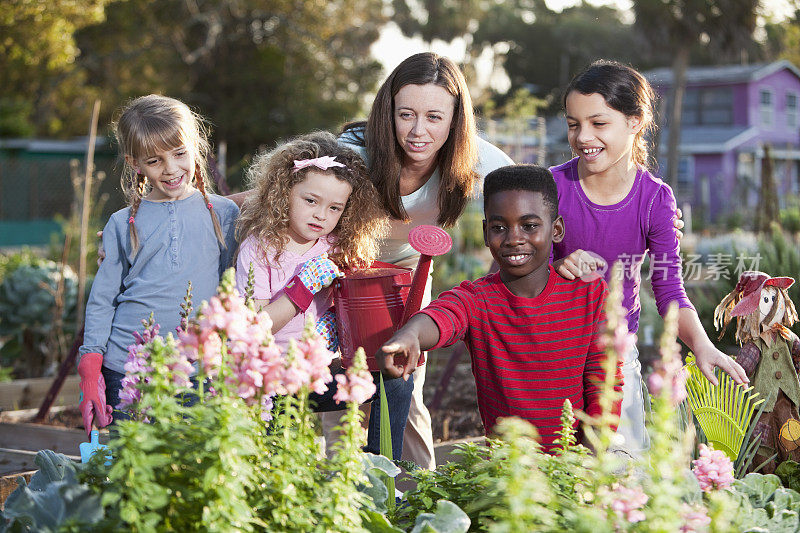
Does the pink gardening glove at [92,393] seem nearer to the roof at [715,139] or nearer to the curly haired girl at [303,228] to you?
the curly haired girl at [303,228]

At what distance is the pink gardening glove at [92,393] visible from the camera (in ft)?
7.82

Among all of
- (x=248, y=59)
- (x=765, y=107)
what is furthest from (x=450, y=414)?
(x=765, y=107)

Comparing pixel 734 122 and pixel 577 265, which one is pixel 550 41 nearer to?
pixel 734 122

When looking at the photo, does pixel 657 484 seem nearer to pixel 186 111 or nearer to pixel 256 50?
pixel 186 111

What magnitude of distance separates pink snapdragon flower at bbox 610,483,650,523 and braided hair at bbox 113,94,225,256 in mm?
1676

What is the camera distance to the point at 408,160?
2938 millimetres

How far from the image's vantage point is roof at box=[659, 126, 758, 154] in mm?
28641

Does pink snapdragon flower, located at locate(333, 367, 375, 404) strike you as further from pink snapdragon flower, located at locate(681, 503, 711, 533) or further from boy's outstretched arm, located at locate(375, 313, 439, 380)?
pink snapdragon flower, located at locate(681, 503, 711, 533)

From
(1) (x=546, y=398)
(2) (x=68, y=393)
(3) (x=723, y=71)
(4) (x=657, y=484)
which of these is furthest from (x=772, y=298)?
(3) (x=723, y=71)

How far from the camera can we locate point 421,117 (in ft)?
9.18

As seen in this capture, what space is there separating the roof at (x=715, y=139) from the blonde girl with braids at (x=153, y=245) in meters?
28.6

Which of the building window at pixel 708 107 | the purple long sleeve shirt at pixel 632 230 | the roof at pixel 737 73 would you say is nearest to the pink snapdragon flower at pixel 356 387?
the purple long sleeve shirt at pixel 632 230

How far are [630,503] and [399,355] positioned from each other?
2.45ft

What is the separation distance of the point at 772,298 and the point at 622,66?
94cm
